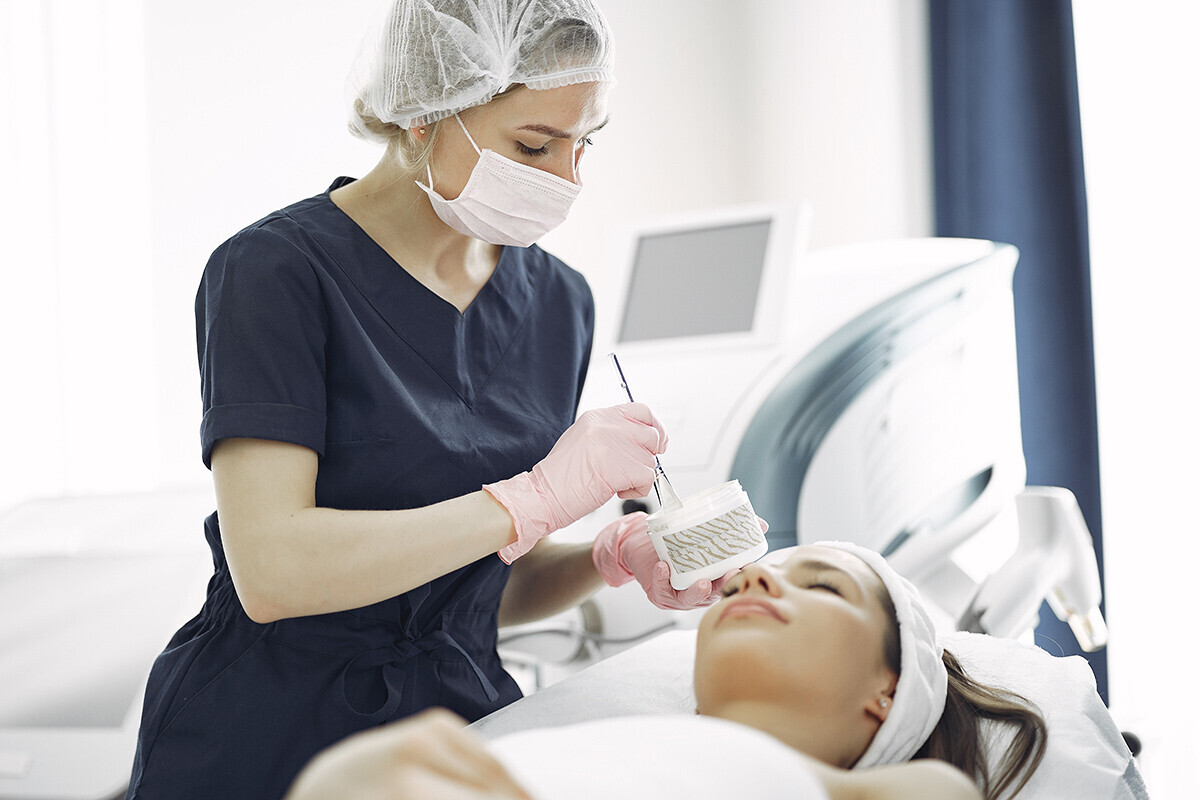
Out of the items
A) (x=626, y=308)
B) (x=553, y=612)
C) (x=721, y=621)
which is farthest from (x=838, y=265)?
(x=721, y=621)

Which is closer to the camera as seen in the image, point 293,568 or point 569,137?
point 293,568

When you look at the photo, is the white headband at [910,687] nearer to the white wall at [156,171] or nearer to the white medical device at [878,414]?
the white medical device at [878,414]

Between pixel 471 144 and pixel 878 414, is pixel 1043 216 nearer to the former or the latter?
pixel 878 414

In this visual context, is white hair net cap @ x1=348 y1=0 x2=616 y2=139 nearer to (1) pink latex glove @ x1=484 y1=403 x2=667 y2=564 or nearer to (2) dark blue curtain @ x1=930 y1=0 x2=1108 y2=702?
(1) pink latex glove @ x1=484 y1=403 x2=667 y2=564

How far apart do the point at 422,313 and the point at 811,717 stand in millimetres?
590

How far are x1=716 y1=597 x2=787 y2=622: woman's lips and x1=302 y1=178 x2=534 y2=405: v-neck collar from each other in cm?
37

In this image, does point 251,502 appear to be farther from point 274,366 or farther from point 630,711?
point 630,711

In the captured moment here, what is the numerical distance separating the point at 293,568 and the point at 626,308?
43.4 inches

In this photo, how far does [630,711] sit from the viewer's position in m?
1.14

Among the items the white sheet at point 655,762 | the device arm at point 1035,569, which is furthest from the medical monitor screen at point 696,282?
the white sheet at point 655,762

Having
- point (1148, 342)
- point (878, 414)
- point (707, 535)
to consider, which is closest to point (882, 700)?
point (707, 535)

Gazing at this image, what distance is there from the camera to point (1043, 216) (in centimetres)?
221

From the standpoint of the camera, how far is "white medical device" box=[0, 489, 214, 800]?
135cm

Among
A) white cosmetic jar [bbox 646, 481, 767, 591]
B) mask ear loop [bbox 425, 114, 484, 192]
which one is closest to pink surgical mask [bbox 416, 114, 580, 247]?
mask ear loop [bbox 425, 114, 484, 192]
